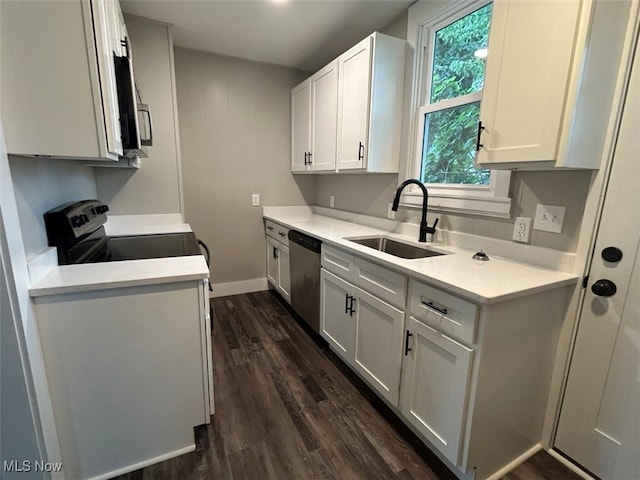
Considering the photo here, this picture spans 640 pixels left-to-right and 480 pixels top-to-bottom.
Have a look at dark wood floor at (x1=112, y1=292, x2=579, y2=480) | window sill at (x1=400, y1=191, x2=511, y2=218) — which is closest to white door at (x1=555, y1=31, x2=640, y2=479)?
dark wood floor at (x1=112, y1=292, x2=579, y2=480)

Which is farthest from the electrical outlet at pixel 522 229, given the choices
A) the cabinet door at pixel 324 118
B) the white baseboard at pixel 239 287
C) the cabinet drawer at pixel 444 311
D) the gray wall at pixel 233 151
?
the white baseboard at pixel 239 287

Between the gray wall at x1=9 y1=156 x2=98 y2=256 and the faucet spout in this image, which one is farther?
the faucet spout

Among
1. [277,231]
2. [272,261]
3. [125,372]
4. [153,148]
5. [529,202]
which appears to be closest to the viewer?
[125,372]

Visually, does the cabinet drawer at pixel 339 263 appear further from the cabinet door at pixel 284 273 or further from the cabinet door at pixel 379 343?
the cabinet door at pixel 284 273

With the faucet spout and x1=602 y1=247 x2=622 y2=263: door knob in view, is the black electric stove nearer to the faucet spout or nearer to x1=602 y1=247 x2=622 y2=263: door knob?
the faucet spout

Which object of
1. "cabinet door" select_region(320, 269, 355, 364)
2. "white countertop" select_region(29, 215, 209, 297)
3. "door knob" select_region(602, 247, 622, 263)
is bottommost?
"cabinet door" select_region(320, 269, 355, 364)

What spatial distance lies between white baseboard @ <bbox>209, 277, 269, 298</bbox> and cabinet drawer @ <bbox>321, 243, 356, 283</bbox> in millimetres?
1504

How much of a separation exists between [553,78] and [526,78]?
0.10m

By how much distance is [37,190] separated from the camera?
4.10 feet

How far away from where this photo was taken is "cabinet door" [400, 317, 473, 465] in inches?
47.3

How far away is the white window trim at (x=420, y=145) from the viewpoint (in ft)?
5.30

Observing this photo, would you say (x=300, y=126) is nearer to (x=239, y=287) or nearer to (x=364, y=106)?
(x=364, y=106)

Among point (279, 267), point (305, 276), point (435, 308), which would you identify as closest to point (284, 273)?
point (279, 267)

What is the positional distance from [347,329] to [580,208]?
1350 mm
